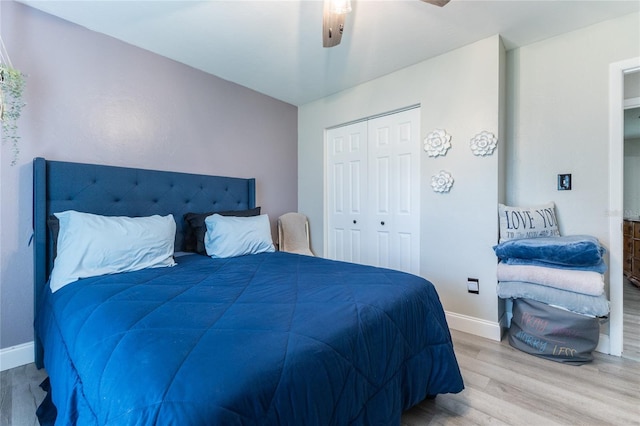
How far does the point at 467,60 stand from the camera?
2.40 metres

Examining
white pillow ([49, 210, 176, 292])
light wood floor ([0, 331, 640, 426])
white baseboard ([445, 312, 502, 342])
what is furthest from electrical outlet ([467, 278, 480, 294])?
white pillow ([49, 210, 176, 292])

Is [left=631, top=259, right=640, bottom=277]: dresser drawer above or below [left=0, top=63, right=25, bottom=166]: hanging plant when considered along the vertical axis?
below

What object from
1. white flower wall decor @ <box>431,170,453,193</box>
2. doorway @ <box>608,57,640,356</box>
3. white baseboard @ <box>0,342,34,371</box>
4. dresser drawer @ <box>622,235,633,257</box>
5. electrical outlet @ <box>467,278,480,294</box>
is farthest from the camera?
dresser drawer @ <box>622,235,633,257</box>

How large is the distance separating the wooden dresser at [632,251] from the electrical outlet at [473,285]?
111 inches

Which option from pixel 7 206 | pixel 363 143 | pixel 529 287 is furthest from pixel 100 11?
pixel 529 287

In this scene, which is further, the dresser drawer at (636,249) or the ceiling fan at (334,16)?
the dresser drawer at (636,249)

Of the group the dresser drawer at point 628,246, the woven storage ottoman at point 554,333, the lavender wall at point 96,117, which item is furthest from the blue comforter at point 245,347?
the dresser drawer at point 628,246

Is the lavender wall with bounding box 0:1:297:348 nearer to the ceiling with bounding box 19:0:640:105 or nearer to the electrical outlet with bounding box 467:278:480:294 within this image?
the ceiling with bounding box 19:0:640:105

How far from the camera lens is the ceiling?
1905 millimetres

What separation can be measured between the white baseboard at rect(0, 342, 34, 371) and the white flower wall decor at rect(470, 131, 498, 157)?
3693mm

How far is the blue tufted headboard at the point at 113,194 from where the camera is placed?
72.9 inches

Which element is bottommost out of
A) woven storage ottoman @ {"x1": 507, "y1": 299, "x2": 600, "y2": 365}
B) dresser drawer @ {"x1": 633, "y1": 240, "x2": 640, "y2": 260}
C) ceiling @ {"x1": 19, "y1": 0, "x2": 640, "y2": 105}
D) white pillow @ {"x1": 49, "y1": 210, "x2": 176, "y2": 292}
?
woven storage ottoman @ {"x1": 507, "y1": 299, "x2": 600, "y2": 365}

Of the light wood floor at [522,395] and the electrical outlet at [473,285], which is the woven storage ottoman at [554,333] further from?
the electrical outlet at [473,285]

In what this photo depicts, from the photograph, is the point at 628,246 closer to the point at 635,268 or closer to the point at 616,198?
the point at 635,268
